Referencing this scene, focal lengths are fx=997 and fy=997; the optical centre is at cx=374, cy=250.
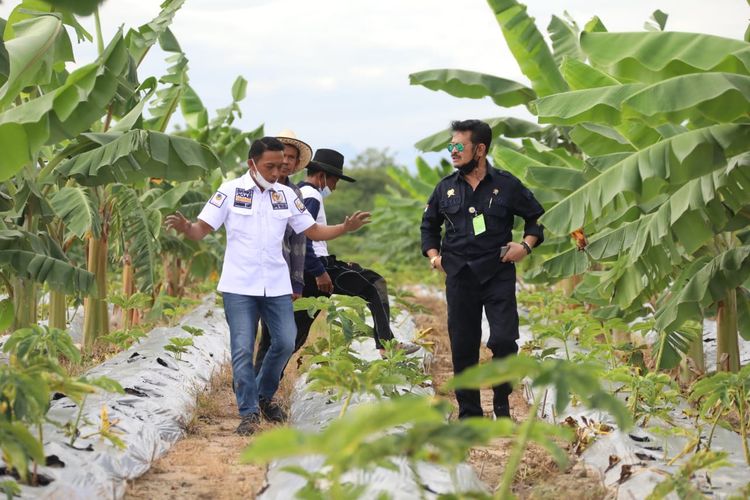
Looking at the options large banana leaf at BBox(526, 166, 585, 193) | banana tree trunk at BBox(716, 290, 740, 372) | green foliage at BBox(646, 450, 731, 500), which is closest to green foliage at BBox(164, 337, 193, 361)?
large banana leaf at BBox(526, 166, 585, 193)

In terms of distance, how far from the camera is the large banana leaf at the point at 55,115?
629cm

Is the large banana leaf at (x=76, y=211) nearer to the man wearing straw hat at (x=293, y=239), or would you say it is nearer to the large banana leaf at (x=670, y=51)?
the man wearing straw hat at (x=293, y=239)

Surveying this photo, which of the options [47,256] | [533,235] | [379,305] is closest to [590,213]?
[533,235]

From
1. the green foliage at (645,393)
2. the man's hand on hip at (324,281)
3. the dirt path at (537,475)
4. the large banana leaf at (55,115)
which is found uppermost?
the large banana leaf at (55,115)

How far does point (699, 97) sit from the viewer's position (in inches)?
222

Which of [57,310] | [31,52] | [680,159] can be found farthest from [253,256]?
[57,310]

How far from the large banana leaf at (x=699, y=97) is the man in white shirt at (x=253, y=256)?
1.77 meters

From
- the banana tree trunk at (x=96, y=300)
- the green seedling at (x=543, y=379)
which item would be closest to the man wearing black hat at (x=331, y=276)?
the banana tree trunk at (x=96, y=300)

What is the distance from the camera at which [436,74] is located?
975cm

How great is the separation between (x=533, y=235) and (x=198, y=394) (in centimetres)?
251

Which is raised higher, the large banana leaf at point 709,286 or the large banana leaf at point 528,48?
the large banana leaf at point 528,48

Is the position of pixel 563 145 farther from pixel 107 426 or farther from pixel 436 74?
pixel 107 426

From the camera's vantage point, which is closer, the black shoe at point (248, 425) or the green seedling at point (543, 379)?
the green seedling at point (543, 379)

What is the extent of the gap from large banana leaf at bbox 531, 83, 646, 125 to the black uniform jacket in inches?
25.6
